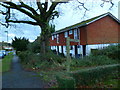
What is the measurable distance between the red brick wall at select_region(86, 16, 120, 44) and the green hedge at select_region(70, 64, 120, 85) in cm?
1195

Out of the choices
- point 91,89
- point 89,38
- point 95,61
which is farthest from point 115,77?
point 89,38

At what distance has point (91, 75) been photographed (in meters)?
5.69

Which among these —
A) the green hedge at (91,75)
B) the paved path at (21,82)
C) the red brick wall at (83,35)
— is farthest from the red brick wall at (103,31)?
the paved path at (21,82)

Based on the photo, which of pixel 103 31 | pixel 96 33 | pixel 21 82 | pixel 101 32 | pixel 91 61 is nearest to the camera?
pixel 21 82

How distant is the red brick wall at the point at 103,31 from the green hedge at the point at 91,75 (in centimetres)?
1195

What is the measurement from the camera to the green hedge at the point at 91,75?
5.24m

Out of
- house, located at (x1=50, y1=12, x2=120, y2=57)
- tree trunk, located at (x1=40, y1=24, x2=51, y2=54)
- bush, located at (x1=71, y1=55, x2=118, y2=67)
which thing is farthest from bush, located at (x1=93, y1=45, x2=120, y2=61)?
tree trunk, located at (x1=40, y1=24, x2=51, y2=54)

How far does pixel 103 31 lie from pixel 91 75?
50.4 feet

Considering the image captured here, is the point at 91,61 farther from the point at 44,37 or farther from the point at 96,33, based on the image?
the point at 96,33

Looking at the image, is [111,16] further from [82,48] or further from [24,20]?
[24,20]

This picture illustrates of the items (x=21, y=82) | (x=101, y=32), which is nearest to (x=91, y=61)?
(x=21, y=82)

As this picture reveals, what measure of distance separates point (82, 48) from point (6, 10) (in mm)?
12573

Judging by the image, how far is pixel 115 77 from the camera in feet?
23.6

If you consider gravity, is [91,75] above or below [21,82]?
above
